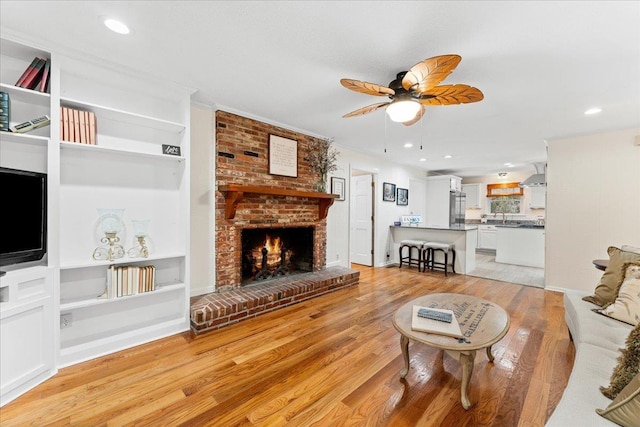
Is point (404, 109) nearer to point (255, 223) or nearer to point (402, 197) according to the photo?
point (255, 223)

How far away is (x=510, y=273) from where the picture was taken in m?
5.34

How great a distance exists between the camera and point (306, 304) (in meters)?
3.49

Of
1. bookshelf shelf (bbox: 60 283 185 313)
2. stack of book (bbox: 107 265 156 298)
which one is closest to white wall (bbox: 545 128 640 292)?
bookshelf shelf (bbox: 60 283 185 313)

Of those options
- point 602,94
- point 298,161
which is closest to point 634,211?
point 602,94

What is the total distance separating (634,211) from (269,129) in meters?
5.22

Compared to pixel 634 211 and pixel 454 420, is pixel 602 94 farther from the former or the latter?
pixel 454 420

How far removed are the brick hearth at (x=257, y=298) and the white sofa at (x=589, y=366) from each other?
2605mm

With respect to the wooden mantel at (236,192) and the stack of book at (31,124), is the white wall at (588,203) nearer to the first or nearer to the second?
the wooden mantel at (236,192)

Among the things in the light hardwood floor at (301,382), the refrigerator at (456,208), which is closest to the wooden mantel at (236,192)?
the light hardwood floor at (301,382)

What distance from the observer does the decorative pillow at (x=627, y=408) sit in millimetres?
992

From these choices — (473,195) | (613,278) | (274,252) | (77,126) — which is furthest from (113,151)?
(473,195)

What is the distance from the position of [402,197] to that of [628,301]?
4.86 m

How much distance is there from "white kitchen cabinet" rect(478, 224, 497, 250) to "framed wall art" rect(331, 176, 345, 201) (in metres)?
5.24

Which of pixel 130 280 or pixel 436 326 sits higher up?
pixel 130 280
